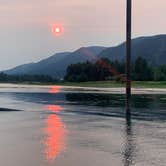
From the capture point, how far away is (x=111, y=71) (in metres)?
169

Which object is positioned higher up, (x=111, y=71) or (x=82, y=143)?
(x=82, y=143)

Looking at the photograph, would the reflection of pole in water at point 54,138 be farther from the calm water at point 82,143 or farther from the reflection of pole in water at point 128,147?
the reflection of pole in water at point 128,147

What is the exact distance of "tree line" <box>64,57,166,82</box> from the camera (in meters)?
153

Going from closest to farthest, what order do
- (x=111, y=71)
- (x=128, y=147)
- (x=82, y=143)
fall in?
(x=128, y=147) → (x=82, y=143) → (x=111, y=71)

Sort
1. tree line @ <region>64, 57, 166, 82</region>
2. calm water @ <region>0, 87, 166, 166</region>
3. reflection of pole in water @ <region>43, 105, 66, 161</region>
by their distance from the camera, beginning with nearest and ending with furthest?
calm water @ <region>0, 87, 166, 166</region> < reflection of pole in water @ <region>43, 105, 66, 161</region> < tree line @ <region>64, 57, 166, 82</region>

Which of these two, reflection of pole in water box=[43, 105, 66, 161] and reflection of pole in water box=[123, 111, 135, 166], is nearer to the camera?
reflection of pole in water box=[123, 111, 135, 166]

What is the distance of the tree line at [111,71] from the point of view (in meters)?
153

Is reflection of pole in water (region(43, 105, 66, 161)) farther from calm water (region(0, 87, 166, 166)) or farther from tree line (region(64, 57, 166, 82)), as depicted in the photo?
tree line (region(64, 57, 166, 82))

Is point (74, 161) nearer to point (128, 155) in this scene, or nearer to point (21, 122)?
point (128, 155)

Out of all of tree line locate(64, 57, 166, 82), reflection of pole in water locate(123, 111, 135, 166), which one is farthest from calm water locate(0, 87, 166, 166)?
tree line locate(64, 57, 166, 82)

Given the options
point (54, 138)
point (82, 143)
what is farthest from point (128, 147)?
point (54, 138)


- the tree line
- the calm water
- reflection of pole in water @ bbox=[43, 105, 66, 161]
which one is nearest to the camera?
the calm water

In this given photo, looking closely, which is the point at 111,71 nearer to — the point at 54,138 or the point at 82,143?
the point at 54,138

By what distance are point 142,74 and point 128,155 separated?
140m
